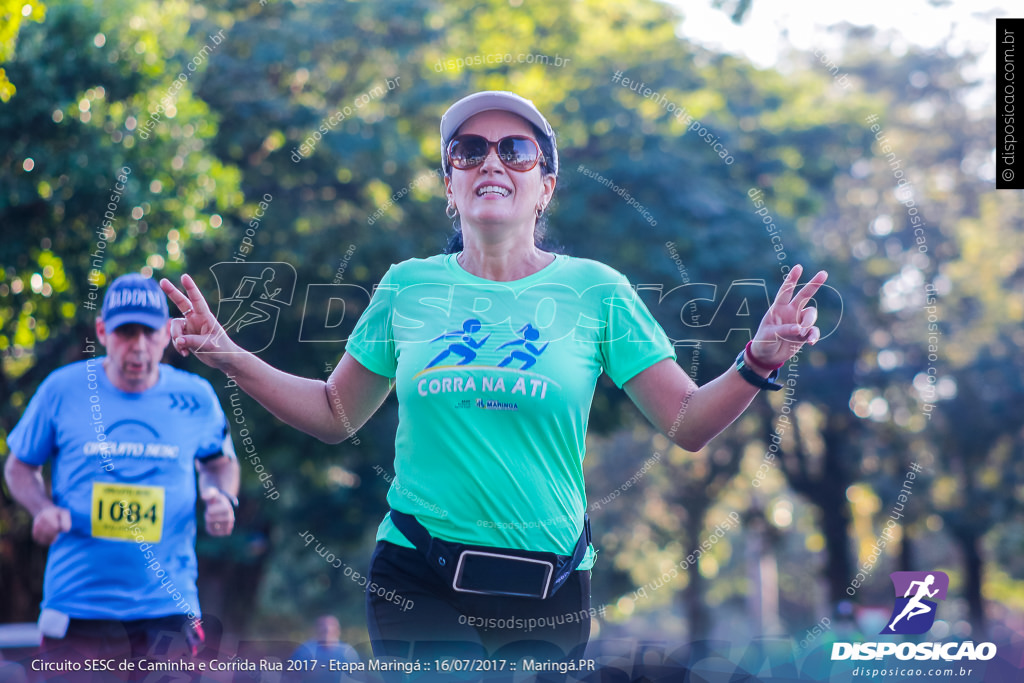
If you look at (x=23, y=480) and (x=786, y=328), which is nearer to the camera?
(x=786, y=328)

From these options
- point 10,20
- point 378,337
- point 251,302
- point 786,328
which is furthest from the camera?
point 251,302

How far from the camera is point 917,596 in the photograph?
3.31 metres

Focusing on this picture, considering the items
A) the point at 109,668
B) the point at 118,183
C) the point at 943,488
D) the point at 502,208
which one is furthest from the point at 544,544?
the point at 943,488

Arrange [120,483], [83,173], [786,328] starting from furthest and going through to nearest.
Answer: [83,173] → [120,483] → [786,328]

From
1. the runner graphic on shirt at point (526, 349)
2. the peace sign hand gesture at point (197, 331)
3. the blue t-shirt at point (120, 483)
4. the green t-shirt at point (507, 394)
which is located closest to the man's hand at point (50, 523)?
the blue t-shirt at point (120, 483)

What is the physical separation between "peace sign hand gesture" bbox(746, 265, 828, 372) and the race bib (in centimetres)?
270

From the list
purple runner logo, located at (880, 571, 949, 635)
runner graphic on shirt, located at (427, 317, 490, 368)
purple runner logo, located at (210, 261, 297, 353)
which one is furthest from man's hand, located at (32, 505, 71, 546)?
purple runner logo, located at (880, 571, 949, 635)

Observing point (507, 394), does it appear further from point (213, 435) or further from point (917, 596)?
point (213, 435)

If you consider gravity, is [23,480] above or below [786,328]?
below

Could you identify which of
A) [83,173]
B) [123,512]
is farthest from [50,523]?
[83,173]

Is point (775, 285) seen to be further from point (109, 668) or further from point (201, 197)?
point (109, 668)

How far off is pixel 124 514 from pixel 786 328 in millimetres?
2823

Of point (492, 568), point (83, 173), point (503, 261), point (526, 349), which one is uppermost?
point (83, 173)

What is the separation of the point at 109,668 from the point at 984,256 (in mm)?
22754
